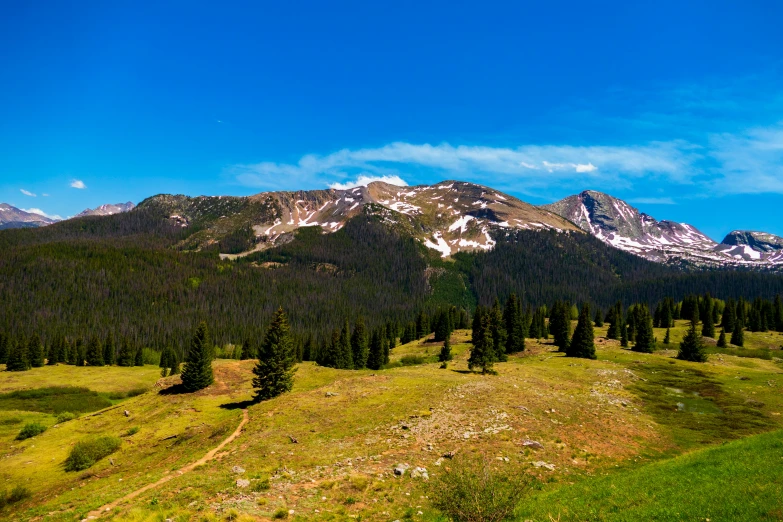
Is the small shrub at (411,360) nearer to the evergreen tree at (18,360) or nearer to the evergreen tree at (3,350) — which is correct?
the evergreen tree at (18,360)

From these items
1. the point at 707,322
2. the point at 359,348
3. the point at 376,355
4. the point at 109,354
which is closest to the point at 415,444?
the point at 376,355

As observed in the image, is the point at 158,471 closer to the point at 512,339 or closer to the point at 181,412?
the point at 181,412

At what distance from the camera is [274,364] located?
5169 centimetres

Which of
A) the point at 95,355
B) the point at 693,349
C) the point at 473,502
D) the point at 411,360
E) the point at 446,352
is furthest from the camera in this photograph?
the point at 95,355

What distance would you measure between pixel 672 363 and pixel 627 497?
75.3 m

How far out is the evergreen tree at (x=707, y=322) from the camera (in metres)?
120


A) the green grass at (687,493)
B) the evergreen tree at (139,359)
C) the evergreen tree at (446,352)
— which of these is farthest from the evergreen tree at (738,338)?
the evergreen tree at (139,359)

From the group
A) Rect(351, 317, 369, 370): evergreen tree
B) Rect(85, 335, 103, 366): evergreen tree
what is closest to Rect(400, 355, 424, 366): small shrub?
Rect(351, 317, 369, 370): evergreen tree

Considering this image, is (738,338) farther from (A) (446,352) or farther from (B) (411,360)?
(B) (411,360)

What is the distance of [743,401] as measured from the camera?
4906 cm

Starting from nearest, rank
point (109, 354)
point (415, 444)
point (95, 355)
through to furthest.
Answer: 1. point (415, 444)
2. point (95, 355)
3. point (109, 354)

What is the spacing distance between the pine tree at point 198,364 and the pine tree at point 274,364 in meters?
16.6

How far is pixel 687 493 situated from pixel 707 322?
475 ft

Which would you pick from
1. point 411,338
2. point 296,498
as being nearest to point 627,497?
point 296,498
